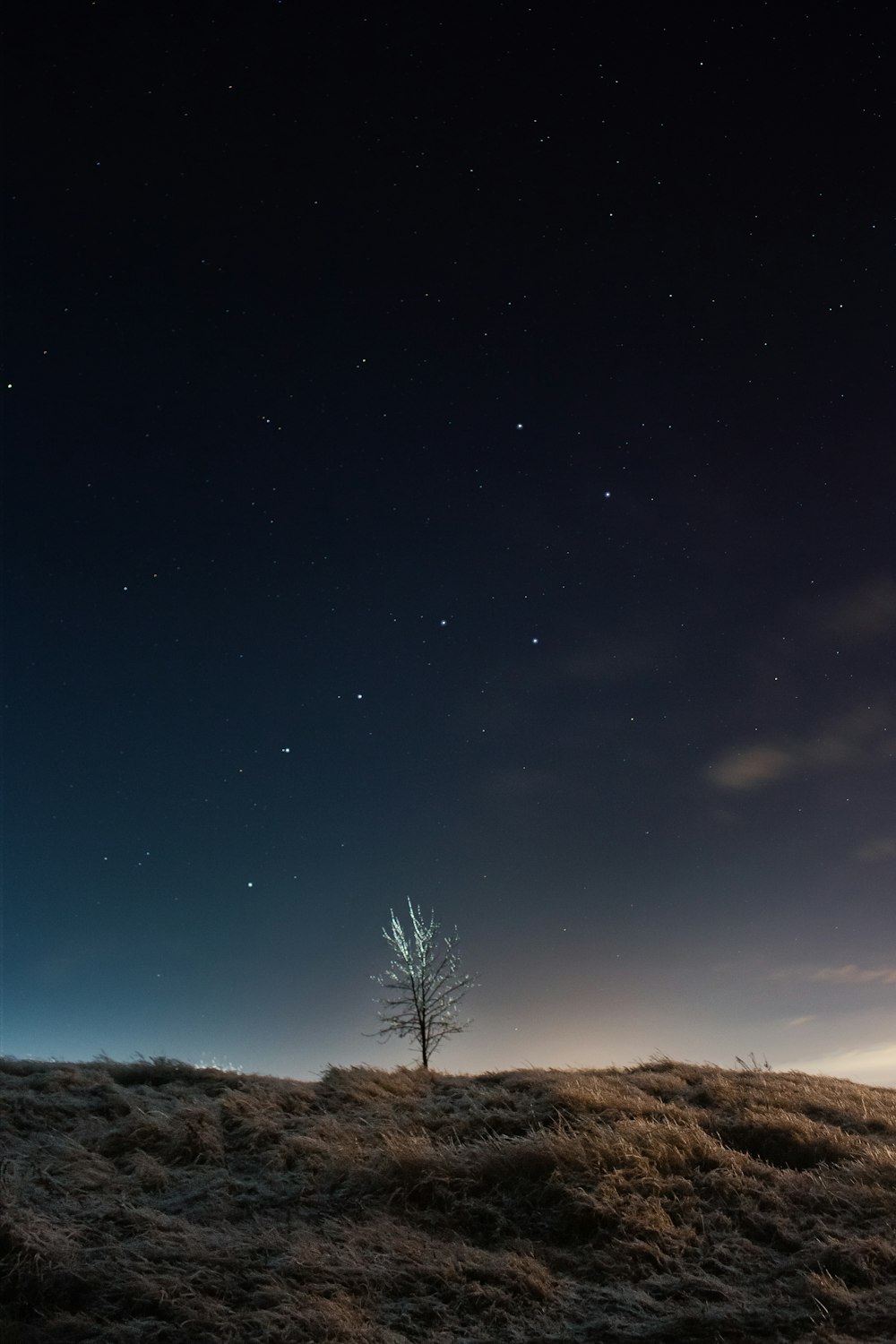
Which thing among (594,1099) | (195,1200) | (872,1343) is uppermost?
(594,1099)

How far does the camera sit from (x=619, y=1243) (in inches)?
307

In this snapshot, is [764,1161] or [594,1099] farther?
[594,1099]

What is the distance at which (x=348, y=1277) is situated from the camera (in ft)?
23.4

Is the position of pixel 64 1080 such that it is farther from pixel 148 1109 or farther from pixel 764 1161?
pixel 764 1161

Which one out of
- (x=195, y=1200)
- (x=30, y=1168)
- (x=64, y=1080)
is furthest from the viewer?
(x=64, y=1080)

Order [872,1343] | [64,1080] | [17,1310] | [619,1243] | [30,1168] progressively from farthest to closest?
[64,1080]
[30,1168]
[619,1243]
[17,1310]
[872,1343]

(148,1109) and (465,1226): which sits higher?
(148,1109)

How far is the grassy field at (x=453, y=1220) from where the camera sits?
6.54 m

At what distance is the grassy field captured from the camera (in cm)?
654

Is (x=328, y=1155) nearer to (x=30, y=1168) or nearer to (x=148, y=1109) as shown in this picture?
(x=30, y=1168)

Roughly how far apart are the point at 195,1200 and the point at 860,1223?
7018 mm

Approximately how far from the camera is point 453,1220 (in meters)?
8.48

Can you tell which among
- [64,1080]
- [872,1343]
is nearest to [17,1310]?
[872,1343]

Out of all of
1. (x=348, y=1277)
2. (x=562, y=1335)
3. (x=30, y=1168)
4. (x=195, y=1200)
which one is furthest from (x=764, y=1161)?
(x=30, y=1168)
